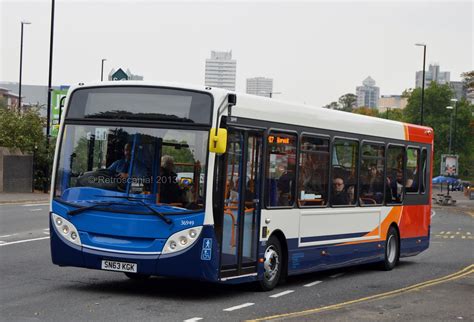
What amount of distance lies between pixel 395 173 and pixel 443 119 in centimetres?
12455

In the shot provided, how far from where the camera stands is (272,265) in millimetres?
14180

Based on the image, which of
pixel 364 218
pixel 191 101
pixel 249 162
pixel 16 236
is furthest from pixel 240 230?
pixel 16 236

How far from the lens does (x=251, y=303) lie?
12.5 m

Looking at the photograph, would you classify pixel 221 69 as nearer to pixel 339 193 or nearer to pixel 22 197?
pixel 22 197

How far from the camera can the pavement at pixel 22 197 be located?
37297mm

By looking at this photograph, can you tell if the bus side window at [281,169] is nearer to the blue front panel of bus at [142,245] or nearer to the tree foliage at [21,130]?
the blue front panel of bus at [142,245]

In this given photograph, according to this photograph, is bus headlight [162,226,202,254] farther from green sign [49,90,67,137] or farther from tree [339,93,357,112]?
tree [339,93,357,112]

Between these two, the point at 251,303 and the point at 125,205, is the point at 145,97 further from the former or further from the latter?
the point at 251,303

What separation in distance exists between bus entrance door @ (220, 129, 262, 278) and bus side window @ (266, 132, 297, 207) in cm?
37

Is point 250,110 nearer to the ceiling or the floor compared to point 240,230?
nearer to the ceiling

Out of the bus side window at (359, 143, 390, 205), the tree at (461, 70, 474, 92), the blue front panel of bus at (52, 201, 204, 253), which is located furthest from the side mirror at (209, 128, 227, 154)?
the tree at (461, 70, 474, 92)

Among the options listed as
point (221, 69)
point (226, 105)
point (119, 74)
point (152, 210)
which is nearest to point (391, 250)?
point (226, 105)

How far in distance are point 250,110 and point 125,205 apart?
2.30 metres

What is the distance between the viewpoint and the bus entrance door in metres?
12.8
